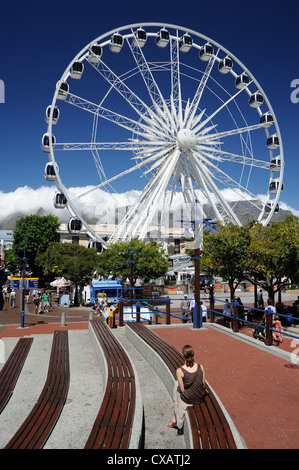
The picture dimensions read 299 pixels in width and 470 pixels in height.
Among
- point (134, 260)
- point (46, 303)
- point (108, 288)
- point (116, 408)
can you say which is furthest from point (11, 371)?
point (134, 260)

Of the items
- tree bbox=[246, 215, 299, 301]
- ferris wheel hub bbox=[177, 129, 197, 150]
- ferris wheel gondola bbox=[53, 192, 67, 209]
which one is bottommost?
tree bbox=[246, 215, 299, 301]

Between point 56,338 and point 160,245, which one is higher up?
point 160,245

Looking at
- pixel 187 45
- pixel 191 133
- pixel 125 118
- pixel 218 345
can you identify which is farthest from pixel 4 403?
pixel 187 45

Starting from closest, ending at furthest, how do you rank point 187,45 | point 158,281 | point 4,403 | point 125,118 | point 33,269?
1. point 4,403
2. point 125,118
3. point 187,45
4. point 158,281
5. point 33,269

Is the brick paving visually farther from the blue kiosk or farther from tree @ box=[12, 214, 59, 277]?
tree @ box=[12, 214, 59, 277]

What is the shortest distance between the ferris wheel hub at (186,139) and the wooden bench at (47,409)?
86.7ft

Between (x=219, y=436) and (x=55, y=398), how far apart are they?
315 centimetres

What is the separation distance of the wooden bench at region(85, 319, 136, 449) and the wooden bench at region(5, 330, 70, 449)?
778mm

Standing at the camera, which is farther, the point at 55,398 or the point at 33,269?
the point at 33,269

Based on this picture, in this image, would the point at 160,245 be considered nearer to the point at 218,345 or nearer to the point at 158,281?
the point at 158,281

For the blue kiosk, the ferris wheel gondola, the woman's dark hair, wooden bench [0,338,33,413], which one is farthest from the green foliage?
the woman's dark hair

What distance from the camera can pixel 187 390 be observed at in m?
5.12

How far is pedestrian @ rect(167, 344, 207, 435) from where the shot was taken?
5.04m
